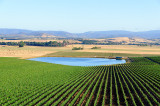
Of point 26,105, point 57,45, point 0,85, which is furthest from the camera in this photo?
point 57,45

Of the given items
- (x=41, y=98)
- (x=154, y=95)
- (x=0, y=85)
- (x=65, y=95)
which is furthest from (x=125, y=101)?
(x=0, y=85)

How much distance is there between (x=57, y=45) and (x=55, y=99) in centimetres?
14845

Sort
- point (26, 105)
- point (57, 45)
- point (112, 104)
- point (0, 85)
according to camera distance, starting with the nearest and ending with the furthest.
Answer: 1. point (26, 105)
2. point (112, 104)
3. point (0, 85)
4. point (57, 45)

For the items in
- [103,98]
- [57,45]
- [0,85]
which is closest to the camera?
[103,98]

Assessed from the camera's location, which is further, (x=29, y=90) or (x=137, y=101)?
(x=29, y=90)

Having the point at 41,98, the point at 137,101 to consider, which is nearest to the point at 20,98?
the point at 41,98

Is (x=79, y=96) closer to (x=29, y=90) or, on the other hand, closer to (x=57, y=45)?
(x=29, y=90)

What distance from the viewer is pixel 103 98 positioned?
23.6 metres

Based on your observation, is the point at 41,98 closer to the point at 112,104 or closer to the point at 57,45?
the point at 112,104

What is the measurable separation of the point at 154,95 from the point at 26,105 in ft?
59.3

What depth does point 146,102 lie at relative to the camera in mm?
22672

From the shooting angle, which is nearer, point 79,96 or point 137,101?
point 137,101

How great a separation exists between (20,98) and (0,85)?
8218 millimetres

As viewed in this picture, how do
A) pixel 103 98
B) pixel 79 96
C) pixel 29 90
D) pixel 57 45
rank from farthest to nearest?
pixel 57 45
pixel 29 90
pixel 79 96
pixel 103 98
